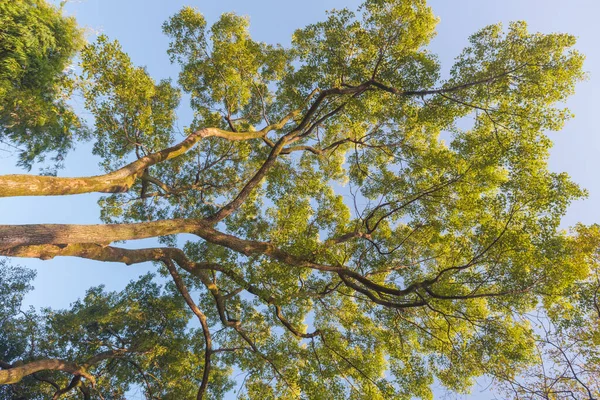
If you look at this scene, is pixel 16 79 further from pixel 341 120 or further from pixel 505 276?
pixel 505 276

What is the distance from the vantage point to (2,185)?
4.75 m

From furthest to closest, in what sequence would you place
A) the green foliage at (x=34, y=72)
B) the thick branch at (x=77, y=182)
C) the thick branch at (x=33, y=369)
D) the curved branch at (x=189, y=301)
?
the green foliage at (x=34, y=72), the curved branch at (x=189, y=301), the thick branch at (x=33, y=369), the thick branch at (x=77, y=182)

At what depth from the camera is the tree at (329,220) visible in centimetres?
754

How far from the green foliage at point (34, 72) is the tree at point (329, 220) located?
2776 mm

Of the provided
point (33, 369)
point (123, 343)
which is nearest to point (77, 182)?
point (33, 369)

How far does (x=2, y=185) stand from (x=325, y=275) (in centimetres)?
896

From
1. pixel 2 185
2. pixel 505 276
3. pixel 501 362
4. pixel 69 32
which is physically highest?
pixel 69 32

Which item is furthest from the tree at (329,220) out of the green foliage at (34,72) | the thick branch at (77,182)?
the green foliage at (34,72)

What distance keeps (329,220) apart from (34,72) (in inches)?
478

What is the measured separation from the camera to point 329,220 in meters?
11.9

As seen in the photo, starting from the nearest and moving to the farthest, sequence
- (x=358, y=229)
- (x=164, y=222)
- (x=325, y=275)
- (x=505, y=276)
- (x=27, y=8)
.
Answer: (x=164, y=222) < (x=505, y=276) < (x=358, y=229) < (x=27, y=8) < (x=325, y=275)

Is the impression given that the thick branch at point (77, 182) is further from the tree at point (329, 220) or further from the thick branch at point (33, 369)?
the thick branch at point (33, 369)

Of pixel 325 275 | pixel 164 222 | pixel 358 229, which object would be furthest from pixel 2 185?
pixel 325 275

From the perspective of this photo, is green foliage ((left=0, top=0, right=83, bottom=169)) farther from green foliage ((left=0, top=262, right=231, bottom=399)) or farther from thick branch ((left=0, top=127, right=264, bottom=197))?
green foliage ((left=0, top=262, right=231, bottom=399))
